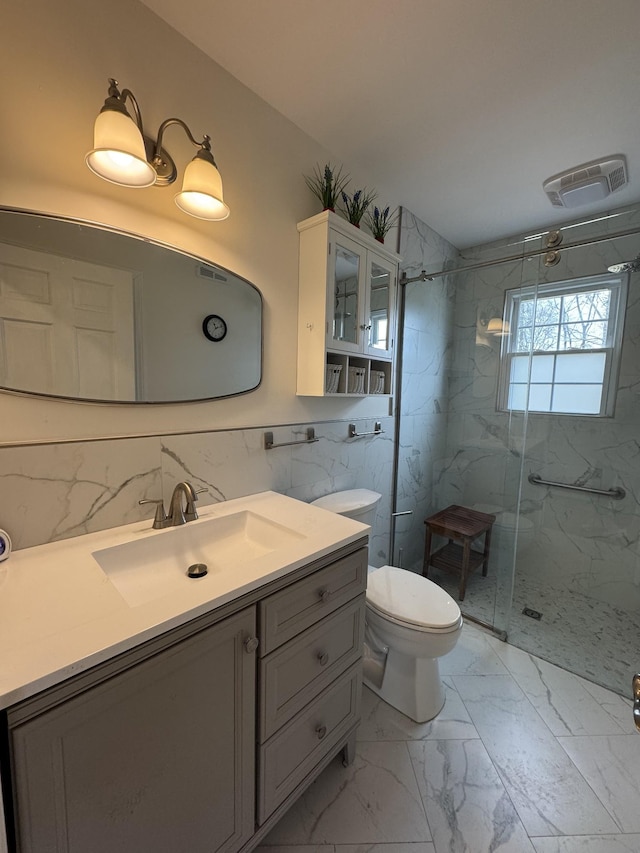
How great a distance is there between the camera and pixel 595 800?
1.18 metres

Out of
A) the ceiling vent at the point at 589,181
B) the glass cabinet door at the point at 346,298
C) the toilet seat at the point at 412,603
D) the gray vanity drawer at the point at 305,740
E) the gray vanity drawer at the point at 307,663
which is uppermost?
the ceiling vent at the point at 589,181

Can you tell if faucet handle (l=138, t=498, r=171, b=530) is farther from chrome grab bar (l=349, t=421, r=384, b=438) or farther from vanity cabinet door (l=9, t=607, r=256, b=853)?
chrome grab bar (l=349, t=421, r=384, b=438)

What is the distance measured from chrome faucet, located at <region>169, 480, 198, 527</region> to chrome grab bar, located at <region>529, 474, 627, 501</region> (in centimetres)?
231

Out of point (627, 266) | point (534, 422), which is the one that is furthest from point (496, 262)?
point (534, 422)

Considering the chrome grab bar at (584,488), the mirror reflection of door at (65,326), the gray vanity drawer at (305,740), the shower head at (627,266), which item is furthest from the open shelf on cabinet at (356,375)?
the shower head at (627,266)

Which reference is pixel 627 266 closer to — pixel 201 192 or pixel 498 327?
pixel 498 327

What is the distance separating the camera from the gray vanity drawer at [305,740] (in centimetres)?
94

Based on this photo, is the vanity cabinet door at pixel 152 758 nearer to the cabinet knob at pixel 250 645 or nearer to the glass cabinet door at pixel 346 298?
the cabinet knob at pixel 250 645

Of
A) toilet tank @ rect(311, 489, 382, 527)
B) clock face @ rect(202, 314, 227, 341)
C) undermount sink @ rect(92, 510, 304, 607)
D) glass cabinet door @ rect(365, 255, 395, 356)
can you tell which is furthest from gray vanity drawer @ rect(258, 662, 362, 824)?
glass cabinet door @ rect(365, 255, 395, 356)

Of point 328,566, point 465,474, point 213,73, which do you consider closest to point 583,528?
point 465,474

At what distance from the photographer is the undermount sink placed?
0.95 meters

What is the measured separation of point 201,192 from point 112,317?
18.0 inches

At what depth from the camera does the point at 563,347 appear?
235 centimetres

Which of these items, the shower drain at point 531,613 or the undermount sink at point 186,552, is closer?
the undermount sink at point 186,552
